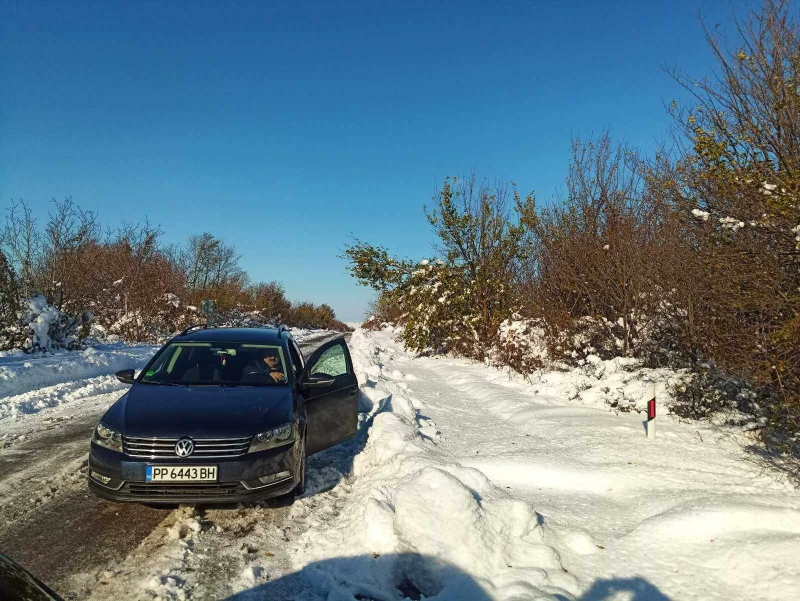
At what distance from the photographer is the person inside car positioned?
18.5ft

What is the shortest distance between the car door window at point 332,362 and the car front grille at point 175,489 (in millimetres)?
2162

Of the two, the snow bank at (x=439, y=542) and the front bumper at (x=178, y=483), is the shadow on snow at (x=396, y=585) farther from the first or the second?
the front bumper at (x=178, y=483)

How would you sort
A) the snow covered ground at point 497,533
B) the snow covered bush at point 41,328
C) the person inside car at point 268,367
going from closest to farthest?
the snow covered ground at point 497,533
the person inside car at point 268,367
the snow covered bush at point 41,328

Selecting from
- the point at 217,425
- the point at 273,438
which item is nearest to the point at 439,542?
the point at 273,438

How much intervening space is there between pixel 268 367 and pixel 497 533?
3.12 m

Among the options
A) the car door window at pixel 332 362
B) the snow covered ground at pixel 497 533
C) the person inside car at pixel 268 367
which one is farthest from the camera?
the car door window at pixel 332 362

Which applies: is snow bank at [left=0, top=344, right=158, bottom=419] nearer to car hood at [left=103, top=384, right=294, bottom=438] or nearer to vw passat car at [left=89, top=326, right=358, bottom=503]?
vw passat car at [left=89, top=326, right=358, bottom=503]

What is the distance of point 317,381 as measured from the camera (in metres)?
5.55

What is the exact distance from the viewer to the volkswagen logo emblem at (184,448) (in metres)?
4.16

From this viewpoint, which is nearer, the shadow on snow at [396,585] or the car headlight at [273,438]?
the shadow on snow at [396,585]

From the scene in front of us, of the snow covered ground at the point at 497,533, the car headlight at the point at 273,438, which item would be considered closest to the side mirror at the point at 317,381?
the car headlight at the point at 273,438

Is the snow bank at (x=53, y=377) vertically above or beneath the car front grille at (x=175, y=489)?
beneath

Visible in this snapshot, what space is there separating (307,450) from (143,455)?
1664mm

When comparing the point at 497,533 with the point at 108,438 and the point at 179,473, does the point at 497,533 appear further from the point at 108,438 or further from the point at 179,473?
the point at 108,438
